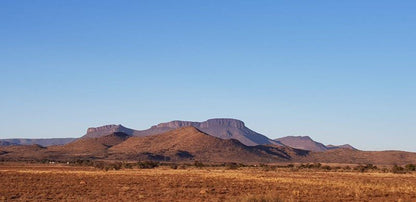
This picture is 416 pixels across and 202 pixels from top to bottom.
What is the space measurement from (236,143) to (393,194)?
13906cm

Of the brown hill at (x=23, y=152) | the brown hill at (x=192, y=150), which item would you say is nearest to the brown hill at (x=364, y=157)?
the brown hill at (x=192, y=150)

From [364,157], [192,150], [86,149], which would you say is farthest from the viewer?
[86,149]

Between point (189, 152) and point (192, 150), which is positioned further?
point (192, 150)

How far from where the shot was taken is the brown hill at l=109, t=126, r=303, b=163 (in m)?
154

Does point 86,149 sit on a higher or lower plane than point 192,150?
higher

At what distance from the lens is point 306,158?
17375cm

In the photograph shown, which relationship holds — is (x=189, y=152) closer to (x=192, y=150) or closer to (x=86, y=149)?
(x=192, y=150)

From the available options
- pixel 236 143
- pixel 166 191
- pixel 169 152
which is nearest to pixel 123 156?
pixel 169 152

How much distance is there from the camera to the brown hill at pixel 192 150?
506 ft

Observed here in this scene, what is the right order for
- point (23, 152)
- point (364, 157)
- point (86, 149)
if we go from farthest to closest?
point (86, 149) < point (364, 157) < point (23, 152)

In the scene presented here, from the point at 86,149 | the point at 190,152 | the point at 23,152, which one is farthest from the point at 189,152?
the point at 23,152

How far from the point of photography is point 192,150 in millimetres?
162625

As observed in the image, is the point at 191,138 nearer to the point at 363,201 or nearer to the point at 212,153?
the point at 212,153

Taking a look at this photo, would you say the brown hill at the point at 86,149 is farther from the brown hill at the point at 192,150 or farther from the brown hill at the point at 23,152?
the brown hill at the point at 192,150
